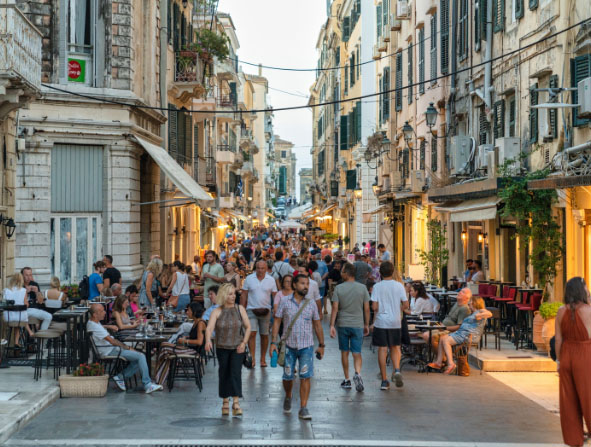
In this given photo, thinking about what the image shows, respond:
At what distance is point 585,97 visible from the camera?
15094mm

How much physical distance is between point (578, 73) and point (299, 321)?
7.87m

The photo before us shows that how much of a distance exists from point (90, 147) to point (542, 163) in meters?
10.4

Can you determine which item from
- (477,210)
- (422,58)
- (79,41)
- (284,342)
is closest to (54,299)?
(284,342)

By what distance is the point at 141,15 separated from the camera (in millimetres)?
25062

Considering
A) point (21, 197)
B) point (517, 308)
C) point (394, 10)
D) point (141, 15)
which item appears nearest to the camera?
point (517, 308)

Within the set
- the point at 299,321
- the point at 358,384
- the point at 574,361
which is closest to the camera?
the point at 574,361

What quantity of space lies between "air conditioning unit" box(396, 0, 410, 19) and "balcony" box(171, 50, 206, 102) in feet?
26.3

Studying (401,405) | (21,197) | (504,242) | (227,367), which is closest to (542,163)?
(504,242)

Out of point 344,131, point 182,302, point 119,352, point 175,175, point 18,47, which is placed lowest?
point 119,352

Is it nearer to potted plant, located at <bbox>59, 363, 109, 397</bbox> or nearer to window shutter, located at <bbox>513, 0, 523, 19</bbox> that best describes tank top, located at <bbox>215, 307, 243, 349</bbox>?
potted plant, located at <bbox>59, 363, 109, 397</bbox>

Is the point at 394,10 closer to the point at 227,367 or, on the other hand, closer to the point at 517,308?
the point at 517,308

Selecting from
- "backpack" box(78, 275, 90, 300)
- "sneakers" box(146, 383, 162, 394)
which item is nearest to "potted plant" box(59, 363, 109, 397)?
"sneakers" box(146, 383, 162, 394)

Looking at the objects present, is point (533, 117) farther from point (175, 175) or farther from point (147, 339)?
point (147, 339)

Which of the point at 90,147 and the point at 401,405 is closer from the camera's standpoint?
the point at 401,405
